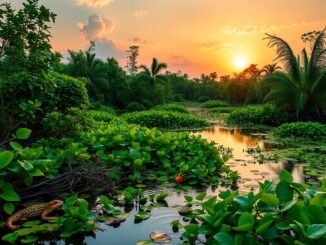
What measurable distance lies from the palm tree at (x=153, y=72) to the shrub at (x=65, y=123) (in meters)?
30.6

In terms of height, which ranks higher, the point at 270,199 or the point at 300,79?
the point at 300,79

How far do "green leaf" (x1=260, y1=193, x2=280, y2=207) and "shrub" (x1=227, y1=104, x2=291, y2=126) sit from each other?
1528 centimetres

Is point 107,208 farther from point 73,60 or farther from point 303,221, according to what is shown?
point 73,60

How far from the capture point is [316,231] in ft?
7.33

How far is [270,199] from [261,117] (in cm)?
1608

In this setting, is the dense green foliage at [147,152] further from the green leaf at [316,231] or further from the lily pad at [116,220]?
the green leaf at [316,231]

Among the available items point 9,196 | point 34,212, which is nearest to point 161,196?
point 34,212

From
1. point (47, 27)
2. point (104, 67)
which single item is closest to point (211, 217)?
point (47, 27)

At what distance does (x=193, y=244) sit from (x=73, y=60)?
31.7m

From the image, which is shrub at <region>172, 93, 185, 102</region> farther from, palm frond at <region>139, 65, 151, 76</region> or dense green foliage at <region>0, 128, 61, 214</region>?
dense green foliage at <region>0, 128, 61, 214</region>

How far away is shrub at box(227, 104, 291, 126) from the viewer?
56.7 feet

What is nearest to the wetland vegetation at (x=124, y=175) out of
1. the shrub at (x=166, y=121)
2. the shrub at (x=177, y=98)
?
the shrub at (x=166, y=121)

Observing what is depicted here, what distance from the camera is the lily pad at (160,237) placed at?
351cm

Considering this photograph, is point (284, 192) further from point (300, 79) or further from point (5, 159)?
point (300, 79)
